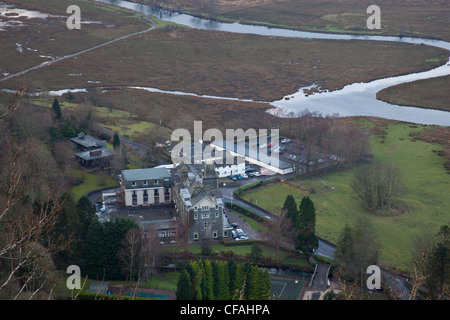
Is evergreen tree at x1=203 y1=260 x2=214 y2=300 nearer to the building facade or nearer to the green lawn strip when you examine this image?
the green lawn strip

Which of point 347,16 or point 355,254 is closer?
point 355,254

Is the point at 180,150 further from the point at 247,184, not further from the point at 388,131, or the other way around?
the point at 388,131

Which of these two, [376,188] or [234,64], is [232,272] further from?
[234,64]

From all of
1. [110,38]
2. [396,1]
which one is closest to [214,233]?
[110,38]

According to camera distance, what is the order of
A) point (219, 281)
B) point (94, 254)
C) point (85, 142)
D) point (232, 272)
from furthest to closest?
point (85, 142) → point (94, 254) → point (232, 272) → point (219, 281)

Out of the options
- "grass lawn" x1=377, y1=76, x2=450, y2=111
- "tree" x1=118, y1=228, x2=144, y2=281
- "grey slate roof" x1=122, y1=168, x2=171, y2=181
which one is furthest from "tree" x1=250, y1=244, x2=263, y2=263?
"grass lawn" x1=377, y1=76, x2=450, y2=111

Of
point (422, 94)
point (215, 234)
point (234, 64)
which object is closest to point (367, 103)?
point (422, 94)

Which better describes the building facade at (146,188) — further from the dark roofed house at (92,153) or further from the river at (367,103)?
the river at (367,103)

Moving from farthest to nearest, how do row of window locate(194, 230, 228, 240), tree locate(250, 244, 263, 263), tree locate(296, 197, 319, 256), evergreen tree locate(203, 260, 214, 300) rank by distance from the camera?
row of window locate(194, 230, 228, 240)
tree locate(296, 197, 319, 256)
tree locate(250, 244, 263, 263)
evergreen tree locate(203, 260, 214, 300)
